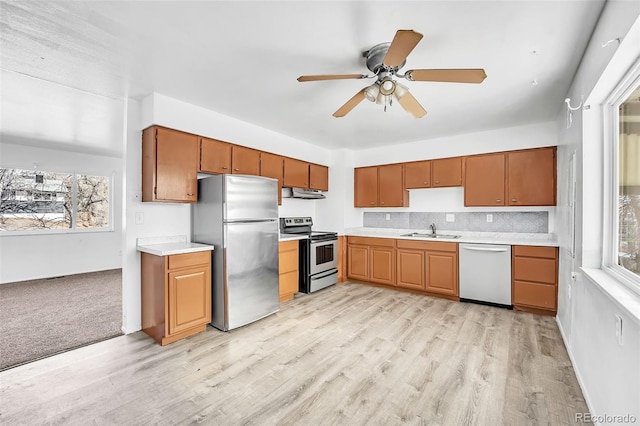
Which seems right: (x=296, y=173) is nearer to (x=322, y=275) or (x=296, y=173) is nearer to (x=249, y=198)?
(x=249, y=198)

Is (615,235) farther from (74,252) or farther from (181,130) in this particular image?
(74,252)

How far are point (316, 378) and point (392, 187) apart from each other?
3480mm

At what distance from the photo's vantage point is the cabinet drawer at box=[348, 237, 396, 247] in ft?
15.0

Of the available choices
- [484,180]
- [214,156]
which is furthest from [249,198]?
[484,180]

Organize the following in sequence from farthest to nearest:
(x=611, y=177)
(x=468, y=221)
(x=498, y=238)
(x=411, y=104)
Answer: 1. (x=468, y=221)
2. (x=498, y=238)
3. (x=411, y=104)
4. (x=611, y=177)

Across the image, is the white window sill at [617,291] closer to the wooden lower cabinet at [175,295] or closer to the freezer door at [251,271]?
the freezer door at [251,271]

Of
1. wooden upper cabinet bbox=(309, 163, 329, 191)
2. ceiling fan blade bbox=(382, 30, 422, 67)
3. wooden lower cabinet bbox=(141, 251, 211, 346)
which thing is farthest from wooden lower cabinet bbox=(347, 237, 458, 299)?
ceiling fan blade bbox=(382, 30, 422, 67)

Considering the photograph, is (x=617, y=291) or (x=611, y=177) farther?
(x=611, y=177)

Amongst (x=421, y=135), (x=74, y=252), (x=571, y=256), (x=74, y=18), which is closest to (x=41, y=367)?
(x=74, y=18)

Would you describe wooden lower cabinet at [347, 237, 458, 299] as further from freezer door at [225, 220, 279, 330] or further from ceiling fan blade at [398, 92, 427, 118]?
ceiling fan blade at [398, 92, 427, 118]

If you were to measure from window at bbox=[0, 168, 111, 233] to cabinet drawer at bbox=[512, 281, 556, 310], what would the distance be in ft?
24.7

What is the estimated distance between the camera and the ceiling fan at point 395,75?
63.9 inches

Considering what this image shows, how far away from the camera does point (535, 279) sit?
11.4 ft

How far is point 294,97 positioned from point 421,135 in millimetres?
2315
